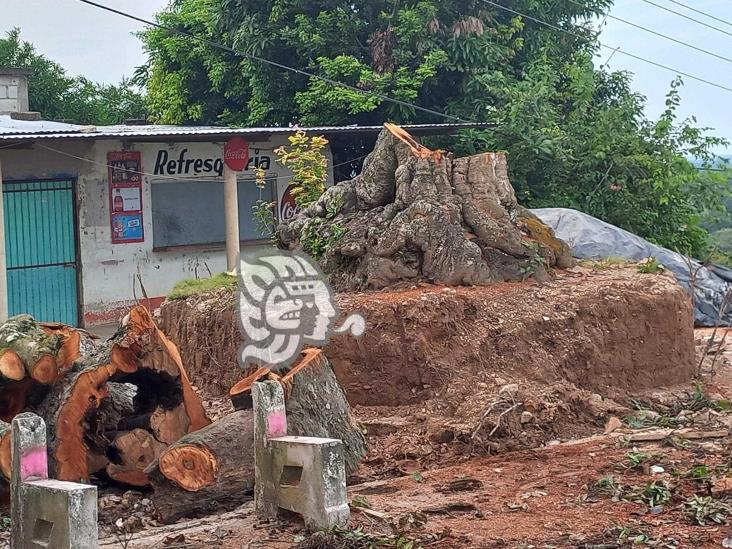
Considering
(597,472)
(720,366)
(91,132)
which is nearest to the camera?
(597,472)

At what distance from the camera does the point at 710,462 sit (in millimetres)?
7141

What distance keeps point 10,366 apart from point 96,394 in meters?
0.57

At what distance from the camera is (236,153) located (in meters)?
15.1

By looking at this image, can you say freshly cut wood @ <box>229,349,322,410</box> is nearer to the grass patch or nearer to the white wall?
the grass patch

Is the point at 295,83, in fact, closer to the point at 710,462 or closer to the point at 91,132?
the point at 91,132

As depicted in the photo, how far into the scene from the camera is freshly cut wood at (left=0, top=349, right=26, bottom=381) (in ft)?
22.3

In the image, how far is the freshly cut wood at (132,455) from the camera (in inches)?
275

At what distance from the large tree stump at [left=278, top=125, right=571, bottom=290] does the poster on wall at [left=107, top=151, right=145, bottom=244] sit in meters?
4.96

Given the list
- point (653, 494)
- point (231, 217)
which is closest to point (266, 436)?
point (653, 494)

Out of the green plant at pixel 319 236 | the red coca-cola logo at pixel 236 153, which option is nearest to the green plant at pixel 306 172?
the green plant at pixel 319 236

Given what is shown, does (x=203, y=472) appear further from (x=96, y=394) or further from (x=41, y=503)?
(x=41, y=503)

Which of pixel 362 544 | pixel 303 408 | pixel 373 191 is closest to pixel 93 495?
pixel 362 544

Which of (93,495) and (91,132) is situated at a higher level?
(91,132)

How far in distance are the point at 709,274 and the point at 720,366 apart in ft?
13.2
